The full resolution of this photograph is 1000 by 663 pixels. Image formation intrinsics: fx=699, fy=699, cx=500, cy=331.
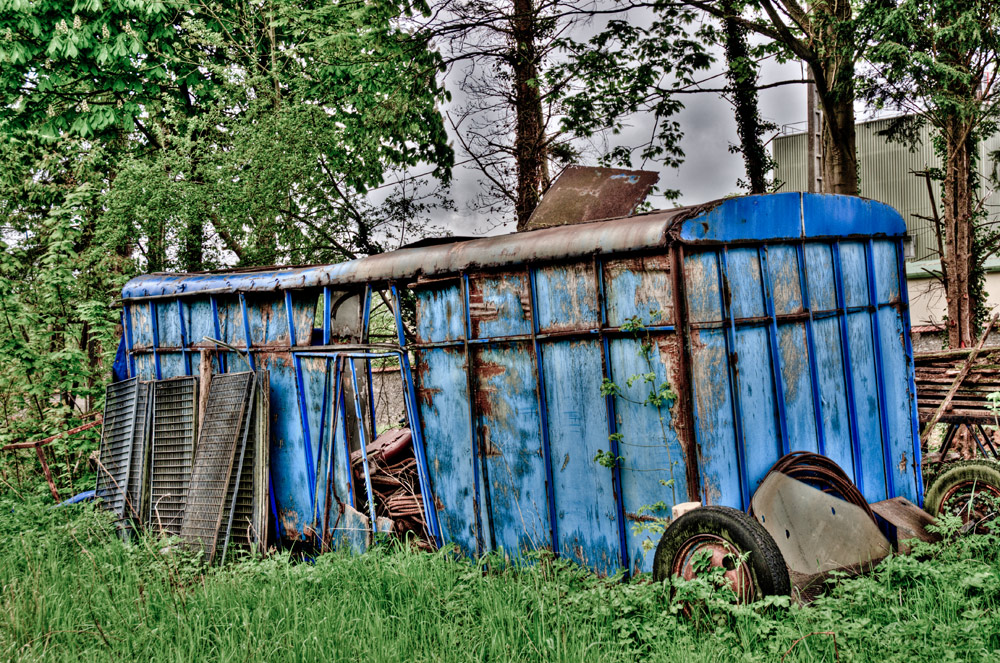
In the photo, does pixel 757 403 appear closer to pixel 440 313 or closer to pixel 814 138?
pixel 440 313

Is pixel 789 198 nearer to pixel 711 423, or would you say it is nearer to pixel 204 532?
pixel 711 423

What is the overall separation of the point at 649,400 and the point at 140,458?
609 cm

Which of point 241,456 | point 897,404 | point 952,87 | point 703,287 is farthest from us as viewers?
point 952,87

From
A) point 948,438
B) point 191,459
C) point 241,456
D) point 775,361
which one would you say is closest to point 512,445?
point 775,361

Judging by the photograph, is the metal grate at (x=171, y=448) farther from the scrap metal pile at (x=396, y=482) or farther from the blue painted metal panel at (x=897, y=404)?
the blue painted metal panel at (x=897, y=404)

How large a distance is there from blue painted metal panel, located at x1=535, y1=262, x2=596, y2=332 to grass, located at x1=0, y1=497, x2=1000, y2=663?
1926 mm

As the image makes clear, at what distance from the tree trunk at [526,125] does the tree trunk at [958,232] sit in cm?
656

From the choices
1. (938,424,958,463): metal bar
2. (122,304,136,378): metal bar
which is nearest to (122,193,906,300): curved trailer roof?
(938,424,958,463): metal bar

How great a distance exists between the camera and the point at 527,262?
5824 mm

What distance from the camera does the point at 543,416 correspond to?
19.1 ft

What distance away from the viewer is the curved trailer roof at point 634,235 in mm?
5160

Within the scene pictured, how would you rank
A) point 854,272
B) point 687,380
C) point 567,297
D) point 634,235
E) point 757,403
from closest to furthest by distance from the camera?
point 687,380 < point 634,235 < point 757,403 < point 567,297 < point 854,272

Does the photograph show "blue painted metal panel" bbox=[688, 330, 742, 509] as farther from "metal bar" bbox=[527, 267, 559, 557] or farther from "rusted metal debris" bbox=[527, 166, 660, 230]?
"rusted metal debris" bbox=[527, 166, 660, 230]

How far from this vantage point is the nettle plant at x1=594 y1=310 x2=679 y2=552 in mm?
5109
